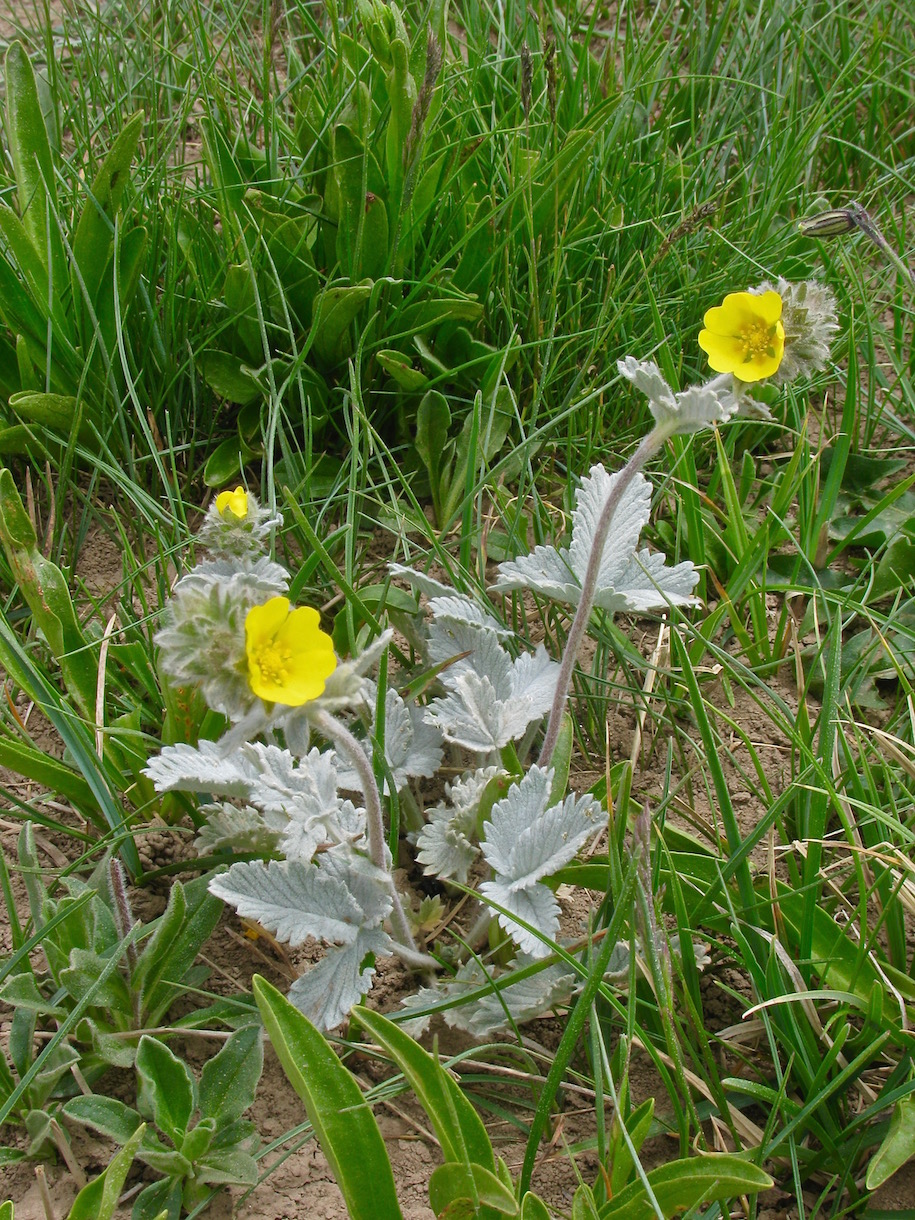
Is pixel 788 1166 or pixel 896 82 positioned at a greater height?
pixel 896 82

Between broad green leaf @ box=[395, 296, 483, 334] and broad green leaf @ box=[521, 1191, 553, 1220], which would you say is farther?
broad green leaf @ box=[395, 296, 483, 334]

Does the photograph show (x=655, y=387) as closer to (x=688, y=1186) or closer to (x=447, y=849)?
(x=447, y=849)

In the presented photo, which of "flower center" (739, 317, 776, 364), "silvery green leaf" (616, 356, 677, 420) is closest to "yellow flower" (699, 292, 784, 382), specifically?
"flower center" (739, 317, 776, 364)

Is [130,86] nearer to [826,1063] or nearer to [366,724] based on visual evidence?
[366,724]

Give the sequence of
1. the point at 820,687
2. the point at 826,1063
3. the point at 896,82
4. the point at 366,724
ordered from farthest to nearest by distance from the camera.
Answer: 1. the point at 896,82
2. the point at 820,687
3. the point at 366,724
4. the point at 826,1063

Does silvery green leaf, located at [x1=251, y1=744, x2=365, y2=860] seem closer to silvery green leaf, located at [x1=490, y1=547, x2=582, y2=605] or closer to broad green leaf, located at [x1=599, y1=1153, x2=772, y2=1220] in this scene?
silvery green leaf, located at [x1=490, y1=547, x2=582, y2=605]

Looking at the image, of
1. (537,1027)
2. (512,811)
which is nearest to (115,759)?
(512,811)

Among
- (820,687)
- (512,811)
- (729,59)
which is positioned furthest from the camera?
(729,59)
